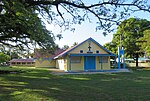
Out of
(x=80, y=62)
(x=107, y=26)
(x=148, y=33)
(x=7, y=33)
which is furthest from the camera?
(x=148, y=33)

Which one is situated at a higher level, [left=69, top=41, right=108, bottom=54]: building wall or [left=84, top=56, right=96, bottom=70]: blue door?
[left=69, top=41, right=108, bottom=54]: building wall

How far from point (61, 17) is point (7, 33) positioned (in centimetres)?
809

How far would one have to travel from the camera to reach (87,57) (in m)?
30.5

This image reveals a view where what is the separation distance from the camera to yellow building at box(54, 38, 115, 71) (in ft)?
96.4

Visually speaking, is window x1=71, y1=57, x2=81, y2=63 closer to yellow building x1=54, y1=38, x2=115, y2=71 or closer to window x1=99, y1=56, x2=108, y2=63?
yellow building x1=54, y1=38, x2=115, y2=71

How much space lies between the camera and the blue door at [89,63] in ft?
99.7

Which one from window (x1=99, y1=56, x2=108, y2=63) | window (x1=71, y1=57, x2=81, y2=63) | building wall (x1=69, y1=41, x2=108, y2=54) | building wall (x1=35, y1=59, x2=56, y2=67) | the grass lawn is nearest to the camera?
the grass lawn

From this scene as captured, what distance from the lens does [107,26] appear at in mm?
8484

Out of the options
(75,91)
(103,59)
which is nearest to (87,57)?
(103,59)

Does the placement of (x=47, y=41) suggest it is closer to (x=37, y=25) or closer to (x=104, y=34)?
(x=37, y=25)

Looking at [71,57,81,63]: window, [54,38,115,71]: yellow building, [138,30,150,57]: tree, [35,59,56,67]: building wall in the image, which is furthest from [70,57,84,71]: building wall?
[35,59,56,67]: building wall

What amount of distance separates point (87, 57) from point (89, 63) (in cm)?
91

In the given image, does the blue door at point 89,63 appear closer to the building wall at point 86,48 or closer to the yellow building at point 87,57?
the yellow building at point 87,57

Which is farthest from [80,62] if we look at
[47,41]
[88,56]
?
[47,41]
